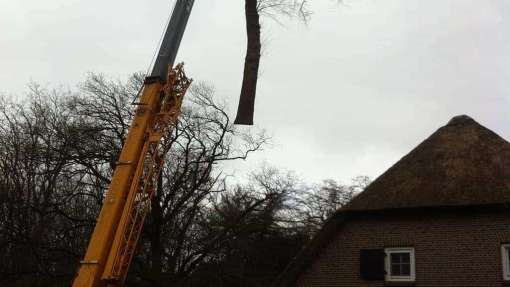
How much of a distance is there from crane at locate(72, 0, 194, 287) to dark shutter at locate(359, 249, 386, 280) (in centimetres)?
723

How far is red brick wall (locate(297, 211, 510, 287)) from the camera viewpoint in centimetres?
1580

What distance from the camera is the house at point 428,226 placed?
15.9m

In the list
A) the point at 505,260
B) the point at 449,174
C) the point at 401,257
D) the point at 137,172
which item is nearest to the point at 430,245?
the point at 401,257

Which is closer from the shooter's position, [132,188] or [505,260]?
[132,188]

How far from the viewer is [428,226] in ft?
55.1

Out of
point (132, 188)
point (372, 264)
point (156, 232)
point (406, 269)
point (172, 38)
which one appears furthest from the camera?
point (156, 232)

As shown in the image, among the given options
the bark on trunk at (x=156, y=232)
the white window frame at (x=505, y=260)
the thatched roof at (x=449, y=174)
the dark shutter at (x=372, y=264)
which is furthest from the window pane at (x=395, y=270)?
the bark on trunk at (x=156, y=232)

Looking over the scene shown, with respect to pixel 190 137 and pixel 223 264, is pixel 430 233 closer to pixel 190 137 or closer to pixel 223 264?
pixel 223 264

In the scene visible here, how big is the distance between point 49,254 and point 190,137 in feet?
25.4

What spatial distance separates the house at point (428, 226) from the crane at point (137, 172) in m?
6.94

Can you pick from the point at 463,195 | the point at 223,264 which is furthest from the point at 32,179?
the point at 463,195

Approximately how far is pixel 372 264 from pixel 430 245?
1805mm

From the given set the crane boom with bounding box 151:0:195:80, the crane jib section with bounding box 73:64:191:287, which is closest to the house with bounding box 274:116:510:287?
the crane jib section with bounding box 73:64:191:287

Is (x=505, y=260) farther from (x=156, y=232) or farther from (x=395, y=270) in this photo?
(x=156, y=232)
